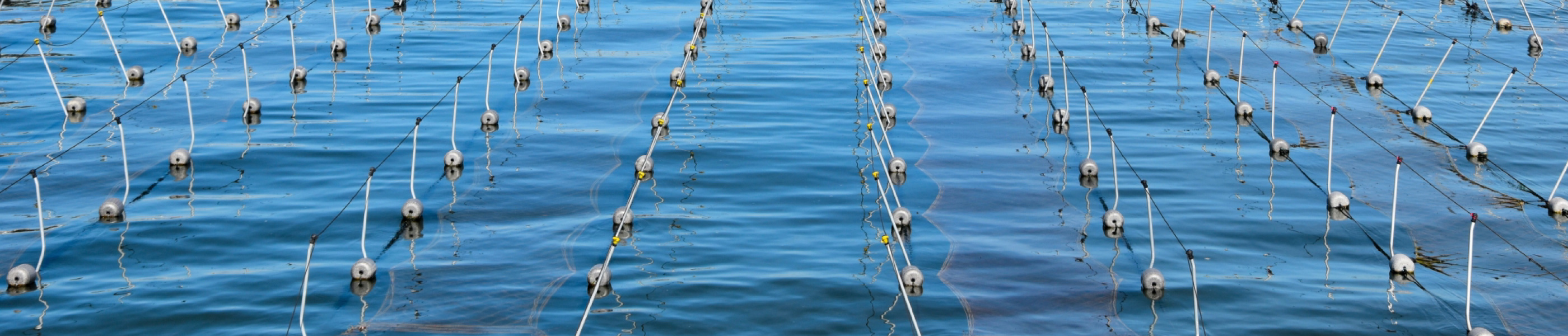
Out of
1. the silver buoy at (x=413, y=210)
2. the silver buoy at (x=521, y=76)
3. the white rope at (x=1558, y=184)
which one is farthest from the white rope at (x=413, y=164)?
A: the white rope at (x=1558, y=184)

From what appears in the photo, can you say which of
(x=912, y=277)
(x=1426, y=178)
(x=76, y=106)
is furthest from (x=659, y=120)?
(x=1426, y=178)

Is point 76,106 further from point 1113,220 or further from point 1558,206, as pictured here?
point 1558,206

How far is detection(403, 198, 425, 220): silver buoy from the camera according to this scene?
43.1 ft

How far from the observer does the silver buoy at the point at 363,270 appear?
11.5m

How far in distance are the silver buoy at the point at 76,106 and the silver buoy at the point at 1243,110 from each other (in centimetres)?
1368

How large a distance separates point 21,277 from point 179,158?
370 cm

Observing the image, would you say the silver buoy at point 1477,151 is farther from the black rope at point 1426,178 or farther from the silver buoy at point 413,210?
the silver buoy at point 413,210

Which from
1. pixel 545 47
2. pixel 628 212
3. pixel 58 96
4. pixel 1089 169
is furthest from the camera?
pixel 545 47

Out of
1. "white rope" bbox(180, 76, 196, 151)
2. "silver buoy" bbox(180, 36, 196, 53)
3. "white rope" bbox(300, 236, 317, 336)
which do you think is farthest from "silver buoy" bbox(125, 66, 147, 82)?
"white rope" bbox(300, 236, 317, 336)

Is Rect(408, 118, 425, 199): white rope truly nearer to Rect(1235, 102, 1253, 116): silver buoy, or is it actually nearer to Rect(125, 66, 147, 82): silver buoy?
Rect(125, 66, 147, 82): silver buoy

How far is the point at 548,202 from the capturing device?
14086mm

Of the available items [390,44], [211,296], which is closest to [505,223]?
[211,296]

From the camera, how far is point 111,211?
43.0 ft

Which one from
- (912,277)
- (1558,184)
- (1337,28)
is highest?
(1337,28)
